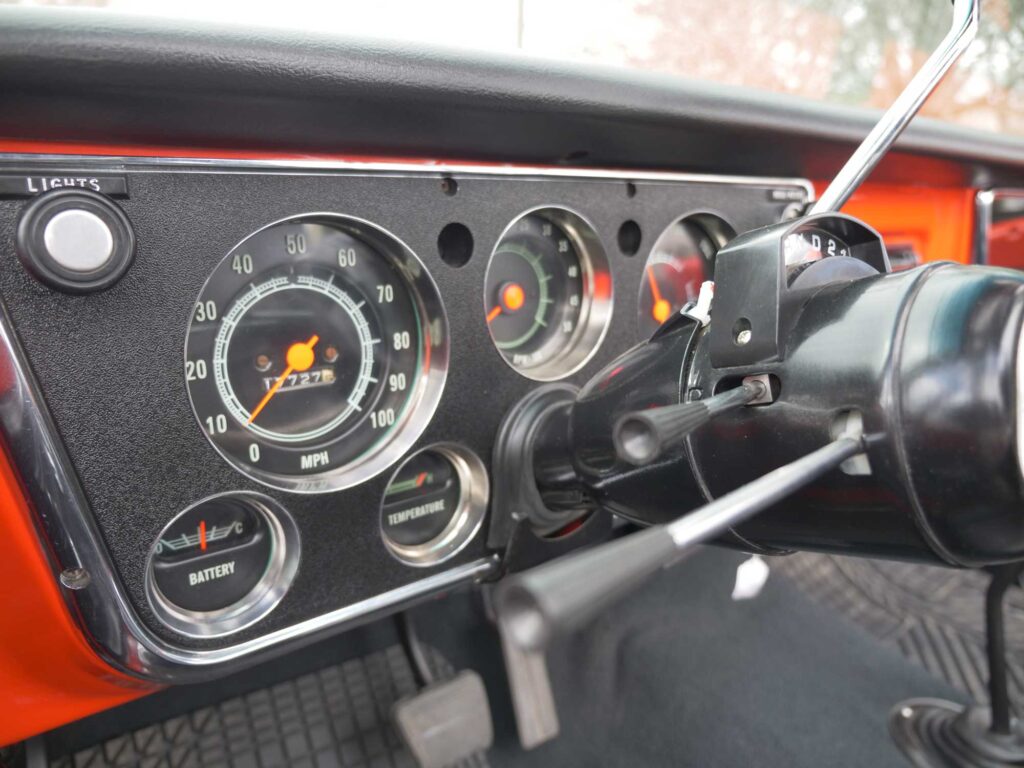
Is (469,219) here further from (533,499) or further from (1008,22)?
(1008,22)

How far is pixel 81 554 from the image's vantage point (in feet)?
2.49

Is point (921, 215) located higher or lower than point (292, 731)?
higher

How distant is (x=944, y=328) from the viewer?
49 cm

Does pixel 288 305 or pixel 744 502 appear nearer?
pixel 744 502

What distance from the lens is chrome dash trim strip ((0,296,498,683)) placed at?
2.34ft

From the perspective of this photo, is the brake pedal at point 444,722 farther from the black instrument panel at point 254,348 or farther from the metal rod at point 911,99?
the metal rod at point 911,99

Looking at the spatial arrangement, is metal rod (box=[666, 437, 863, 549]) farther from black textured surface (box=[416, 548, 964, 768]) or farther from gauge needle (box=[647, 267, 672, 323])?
black textured surface (box=[416, 548, 964, 768])

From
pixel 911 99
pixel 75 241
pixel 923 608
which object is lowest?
pixel 923 608

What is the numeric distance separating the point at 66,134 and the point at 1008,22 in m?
2.07

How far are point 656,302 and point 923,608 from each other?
101 cm

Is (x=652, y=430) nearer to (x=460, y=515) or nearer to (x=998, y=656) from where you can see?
(x=460, y=515)

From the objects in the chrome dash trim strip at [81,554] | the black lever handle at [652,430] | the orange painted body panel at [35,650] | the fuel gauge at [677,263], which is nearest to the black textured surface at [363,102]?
the fuel gauge at [677,263]

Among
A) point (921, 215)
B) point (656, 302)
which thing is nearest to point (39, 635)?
point (656, 302)

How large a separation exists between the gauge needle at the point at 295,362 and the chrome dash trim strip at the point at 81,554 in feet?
0.75
